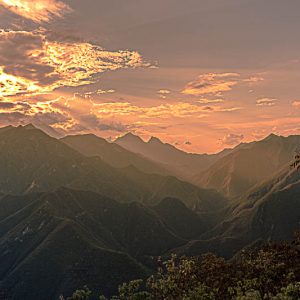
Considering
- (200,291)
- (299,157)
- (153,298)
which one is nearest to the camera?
(200,291)

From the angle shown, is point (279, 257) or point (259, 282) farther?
point (279, 257)

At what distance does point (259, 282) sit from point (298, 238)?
31.8 ft

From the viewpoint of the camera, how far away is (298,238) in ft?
190

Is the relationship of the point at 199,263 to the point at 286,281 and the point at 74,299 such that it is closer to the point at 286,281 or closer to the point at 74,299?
the point at 286,281

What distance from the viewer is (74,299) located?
5544cm

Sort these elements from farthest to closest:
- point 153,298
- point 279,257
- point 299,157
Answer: point 153,298 → point 279,257 → point 299,157

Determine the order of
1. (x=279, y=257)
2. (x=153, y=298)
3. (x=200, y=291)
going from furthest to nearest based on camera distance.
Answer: (x=153, y=298) < (x=279, y=257) < (x=200, y=291)

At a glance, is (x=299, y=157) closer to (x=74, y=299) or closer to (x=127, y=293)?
(x=127, y=293)

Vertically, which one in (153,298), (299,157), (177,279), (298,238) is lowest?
(153,298)

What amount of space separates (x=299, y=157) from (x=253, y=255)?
20.6m

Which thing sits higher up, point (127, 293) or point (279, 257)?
point (279, 257)

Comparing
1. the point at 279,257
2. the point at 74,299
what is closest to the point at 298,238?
the point at 279,257

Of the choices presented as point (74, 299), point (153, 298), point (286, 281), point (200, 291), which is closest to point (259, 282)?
point (286, 281)

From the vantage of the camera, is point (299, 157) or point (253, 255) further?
point (253, 255)
